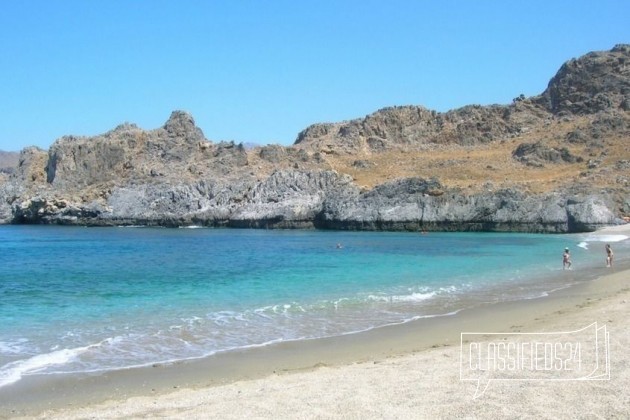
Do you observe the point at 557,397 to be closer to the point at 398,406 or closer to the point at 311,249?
the point at 398,406

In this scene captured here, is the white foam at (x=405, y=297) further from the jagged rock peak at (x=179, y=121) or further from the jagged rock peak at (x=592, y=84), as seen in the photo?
the jagged rock peak at (x=592, y=84)

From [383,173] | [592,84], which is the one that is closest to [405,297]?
[383,173]

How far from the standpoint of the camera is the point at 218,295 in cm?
1858

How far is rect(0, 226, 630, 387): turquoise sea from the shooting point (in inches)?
461

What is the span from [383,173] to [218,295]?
64788mm

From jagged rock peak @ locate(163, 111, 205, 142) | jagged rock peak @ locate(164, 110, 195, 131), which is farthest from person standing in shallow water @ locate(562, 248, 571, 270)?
jagged rock peak @ locate(164, 110, 195, 131)

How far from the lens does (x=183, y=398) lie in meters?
7.98

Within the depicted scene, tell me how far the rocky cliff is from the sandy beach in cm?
4858

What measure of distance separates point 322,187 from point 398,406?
65.8m

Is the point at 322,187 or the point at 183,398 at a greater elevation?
the point at 322,187

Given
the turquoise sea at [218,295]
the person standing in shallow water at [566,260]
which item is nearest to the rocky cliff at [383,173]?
the turquoise sea at [218,295]

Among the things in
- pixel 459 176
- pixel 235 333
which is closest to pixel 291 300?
pixel 235 333

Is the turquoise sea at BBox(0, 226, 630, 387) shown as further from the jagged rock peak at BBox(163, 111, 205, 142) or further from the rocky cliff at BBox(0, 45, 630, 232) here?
the jagged rock peak at BBox(163, 111, 205, 142)

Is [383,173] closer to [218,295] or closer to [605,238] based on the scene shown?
[605,238]
